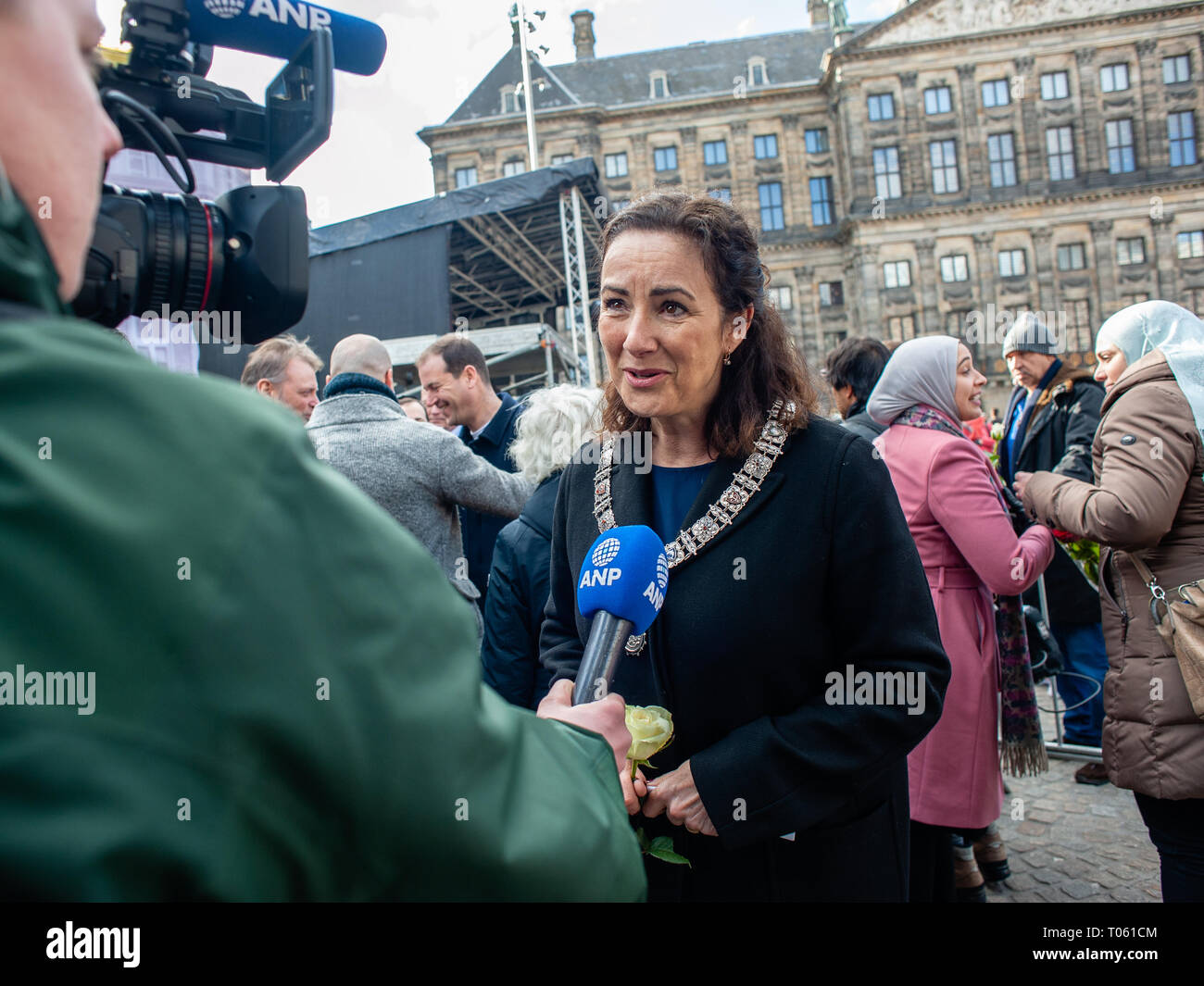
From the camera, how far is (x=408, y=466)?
321 cm

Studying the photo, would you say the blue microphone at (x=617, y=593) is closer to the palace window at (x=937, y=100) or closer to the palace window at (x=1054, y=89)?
the palace window at (x=937, y=100)

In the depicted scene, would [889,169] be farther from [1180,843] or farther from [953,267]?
[1180,843]

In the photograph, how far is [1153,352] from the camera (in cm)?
268

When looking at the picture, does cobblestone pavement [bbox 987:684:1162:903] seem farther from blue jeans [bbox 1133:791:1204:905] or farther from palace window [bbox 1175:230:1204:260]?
palace window [bbox 1175:230:1204:260]

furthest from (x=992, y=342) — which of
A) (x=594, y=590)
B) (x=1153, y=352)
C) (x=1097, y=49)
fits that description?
(x=594, y=590)

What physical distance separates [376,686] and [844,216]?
40.0 metres

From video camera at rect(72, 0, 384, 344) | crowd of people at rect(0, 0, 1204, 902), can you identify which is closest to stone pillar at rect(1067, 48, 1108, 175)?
crowd of people at rect(0, 0, 1204, 902)

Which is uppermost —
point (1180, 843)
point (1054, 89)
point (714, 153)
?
point (714, 153)

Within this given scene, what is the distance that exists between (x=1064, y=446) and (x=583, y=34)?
148ft

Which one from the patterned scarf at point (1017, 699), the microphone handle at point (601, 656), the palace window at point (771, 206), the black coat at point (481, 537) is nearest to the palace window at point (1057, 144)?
the palace window at point (771, 206)

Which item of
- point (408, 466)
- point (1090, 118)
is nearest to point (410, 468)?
point (408, 466)

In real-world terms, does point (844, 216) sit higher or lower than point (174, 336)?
higher

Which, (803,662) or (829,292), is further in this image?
(829,292)
